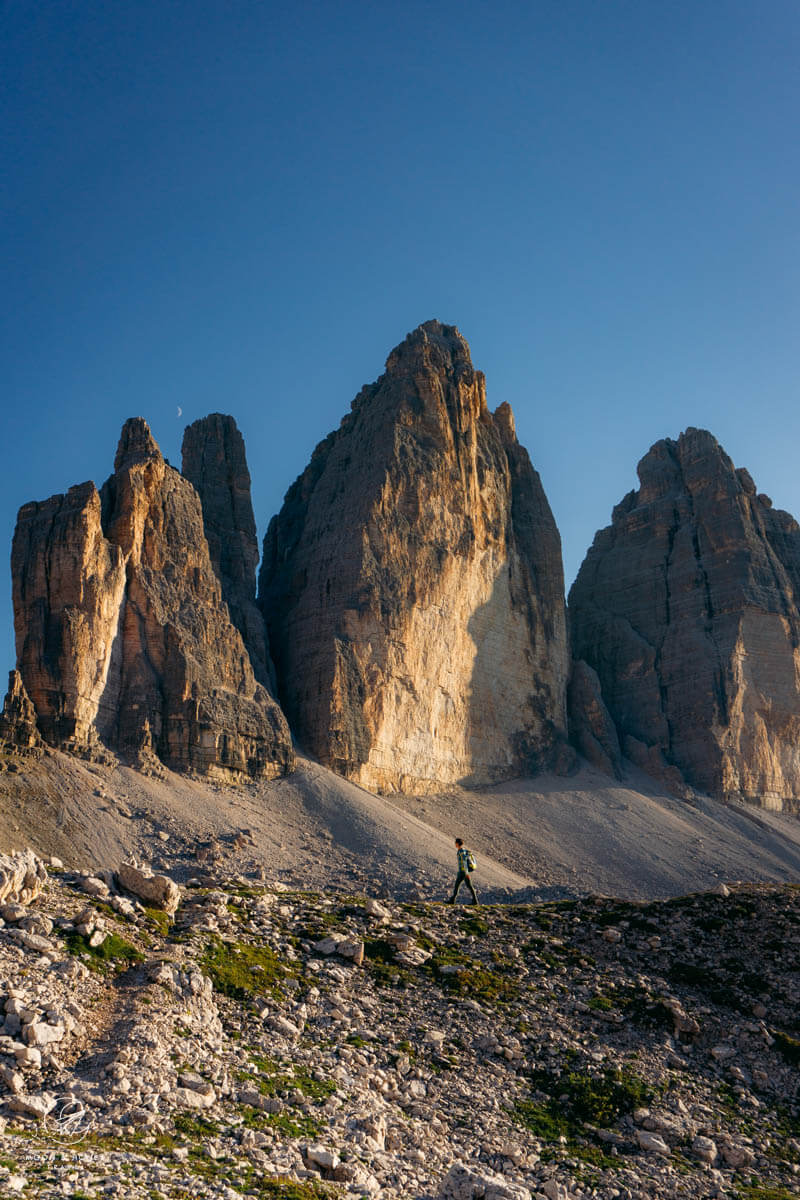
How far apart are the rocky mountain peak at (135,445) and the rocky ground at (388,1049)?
45.7 meters

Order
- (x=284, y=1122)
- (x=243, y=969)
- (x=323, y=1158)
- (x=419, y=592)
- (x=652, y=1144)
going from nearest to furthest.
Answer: (x=323, y=1158)
(x=284, y=1122)
(x=652, y=1144)
(x=243, y=969)
(x=419, y=592)

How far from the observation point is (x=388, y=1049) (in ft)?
75.6

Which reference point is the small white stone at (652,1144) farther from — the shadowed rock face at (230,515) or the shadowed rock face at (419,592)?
the shadowed rock face at (230,515)

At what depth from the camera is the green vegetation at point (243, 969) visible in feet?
77.5

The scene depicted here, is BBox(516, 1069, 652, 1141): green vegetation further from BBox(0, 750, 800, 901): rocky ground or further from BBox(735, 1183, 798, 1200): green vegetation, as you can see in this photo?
BBox(0, 750, 800, 901): rocky ground

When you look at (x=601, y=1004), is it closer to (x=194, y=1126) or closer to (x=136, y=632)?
(x=194, y=1126)

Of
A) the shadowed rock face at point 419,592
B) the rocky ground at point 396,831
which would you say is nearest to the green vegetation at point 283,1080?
the rocky ground at point 396,831

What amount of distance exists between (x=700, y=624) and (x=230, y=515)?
45.1m

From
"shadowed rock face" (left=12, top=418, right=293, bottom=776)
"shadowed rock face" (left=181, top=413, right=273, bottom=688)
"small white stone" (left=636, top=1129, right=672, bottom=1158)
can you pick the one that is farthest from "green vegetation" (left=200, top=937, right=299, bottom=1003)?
"shadowed rock face" (left=181, top=413, right=273, bottom=688)

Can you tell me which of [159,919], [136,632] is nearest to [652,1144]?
[159,919]

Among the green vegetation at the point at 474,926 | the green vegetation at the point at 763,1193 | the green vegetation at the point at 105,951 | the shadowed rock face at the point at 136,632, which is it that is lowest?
the green vegetation at the point at 763,1193

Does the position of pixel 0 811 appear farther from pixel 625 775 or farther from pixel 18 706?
pixel 625 775

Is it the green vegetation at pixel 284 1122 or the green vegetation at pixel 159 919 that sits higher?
the green vegetation at pixel 159 919

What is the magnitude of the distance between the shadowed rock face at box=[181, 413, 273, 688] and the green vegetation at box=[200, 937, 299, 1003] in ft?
170
